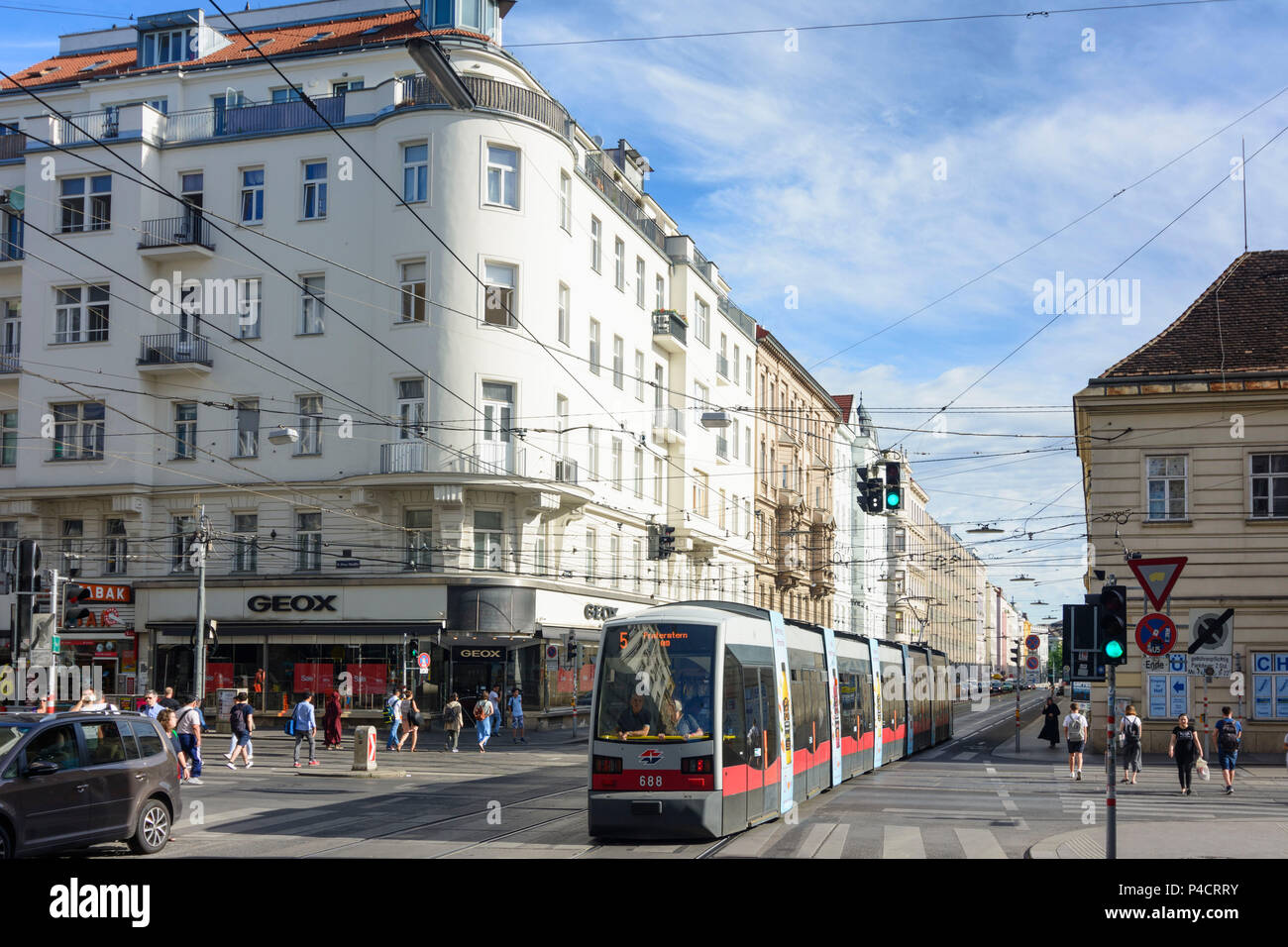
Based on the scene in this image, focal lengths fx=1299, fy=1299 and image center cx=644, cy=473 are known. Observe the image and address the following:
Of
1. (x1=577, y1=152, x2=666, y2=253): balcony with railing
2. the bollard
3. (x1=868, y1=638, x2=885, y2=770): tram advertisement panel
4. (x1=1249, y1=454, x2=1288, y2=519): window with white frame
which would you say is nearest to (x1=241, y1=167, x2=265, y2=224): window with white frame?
(x1=577, y1=152, x2=666, y2=253): balcony with railing

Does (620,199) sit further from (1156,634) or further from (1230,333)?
(1156,634)

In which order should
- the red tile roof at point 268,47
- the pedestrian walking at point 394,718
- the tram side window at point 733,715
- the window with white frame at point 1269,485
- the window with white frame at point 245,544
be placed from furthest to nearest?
the red tile roof at point 268,47, the window with white frame at point 245,544, the window with white frame at point 1269,485, the pedestrian walking at point 394,718, the tram side window at point 733,715

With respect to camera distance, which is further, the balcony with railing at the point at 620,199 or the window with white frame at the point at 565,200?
the balcony with railing at the point at 620,199

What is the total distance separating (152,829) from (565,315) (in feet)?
97.2

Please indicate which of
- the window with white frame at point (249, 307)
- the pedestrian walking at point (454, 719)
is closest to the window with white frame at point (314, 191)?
the window with white frame at point (249, 307)

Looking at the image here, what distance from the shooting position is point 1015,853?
15.4 metres

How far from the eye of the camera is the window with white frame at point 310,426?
4106 cm

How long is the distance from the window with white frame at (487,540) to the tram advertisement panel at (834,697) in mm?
17567

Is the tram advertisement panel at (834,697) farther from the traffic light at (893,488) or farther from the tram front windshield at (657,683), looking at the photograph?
the tram front windshield at (657,683)

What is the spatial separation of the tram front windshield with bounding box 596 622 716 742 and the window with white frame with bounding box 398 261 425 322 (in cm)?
2556

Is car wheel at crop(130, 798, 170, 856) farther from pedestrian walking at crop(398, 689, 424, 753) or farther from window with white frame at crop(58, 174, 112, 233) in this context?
window with white frame at crop(58, 174, 112, 233)
